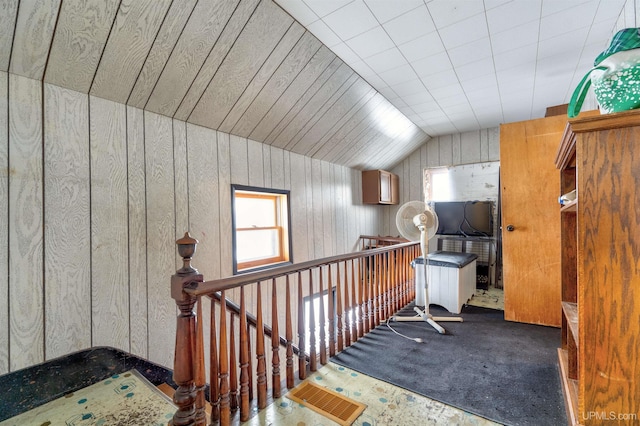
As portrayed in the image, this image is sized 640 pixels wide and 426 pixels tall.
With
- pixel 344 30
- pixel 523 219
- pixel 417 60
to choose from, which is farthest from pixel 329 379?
pixel 417 60

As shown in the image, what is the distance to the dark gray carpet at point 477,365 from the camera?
5.35 ft

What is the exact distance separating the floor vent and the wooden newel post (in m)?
0.68

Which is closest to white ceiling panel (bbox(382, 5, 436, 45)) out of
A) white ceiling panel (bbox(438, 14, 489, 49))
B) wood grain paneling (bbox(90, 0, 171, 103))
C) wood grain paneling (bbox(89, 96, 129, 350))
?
white ceiling panel (bbox(438, 14, 489, 49))

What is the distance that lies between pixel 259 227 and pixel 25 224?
2110mm

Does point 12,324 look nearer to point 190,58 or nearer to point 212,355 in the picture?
point 212,355

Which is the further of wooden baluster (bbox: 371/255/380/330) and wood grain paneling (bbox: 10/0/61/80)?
wooden baluster (bbox: 371/255/380/330)

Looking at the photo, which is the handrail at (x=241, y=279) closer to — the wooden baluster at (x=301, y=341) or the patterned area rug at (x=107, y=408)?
the wooden baluster at (x=301, y=341)

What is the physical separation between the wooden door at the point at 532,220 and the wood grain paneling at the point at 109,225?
142 inches

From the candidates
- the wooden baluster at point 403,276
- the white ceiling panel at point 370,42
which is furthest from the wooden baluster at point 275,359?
the white ceiling panel at point 370,42

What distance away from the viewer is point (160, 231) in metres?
2.49

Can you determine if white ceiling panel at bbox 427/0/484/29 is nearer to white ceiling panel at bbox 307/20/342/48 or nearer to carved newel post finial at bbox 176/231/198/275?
white ceiling panel at bbox 307/20/342/48

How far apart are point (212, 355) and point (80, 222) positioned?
152 centimetres

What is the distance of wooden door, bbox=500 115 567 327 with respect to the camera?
2.68m

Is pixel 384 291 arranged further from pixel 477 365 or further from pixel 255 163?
pixel 255 163
